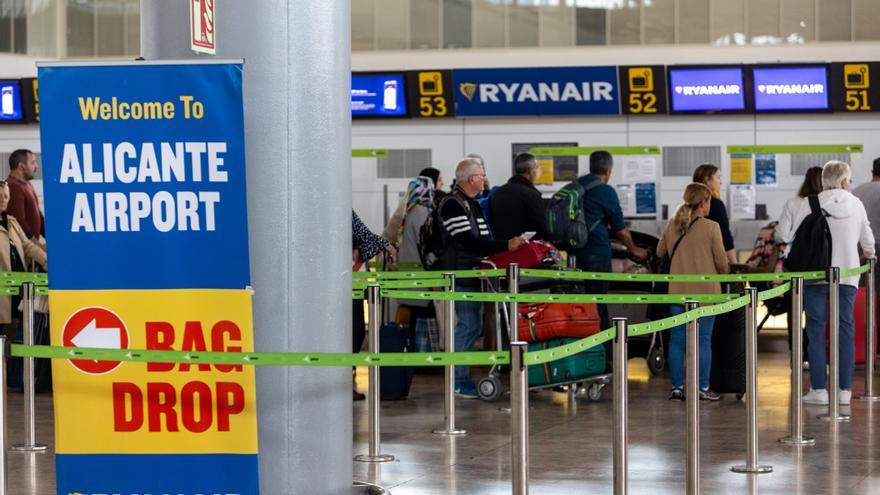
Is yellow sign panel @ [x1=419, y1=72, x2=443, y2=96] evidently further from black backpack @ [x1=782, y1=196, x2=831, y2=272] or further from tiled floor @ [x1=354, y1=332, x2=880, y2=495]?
black backpack @ [x1=782, y1=196, x2=831, y2=272]

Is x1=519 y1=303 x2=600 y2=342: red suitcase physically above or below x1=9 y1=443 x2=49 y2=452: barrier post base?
above

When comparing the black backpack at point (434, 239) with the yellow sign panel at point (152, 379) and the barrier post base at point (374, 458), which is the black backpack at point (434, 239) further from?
the yellow sign panel at point (152, 379)

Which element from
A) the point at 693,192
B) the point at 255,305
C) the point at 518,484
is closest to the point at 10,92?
the point at 693,192

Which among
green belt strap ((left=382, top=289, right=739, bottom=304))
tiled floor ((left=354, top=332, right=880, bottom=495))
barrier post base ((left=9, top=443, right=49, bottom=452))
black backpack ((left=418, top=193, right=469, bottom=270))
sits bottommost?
tiled floor ((left=354, top=332, right=880, bottom=495))

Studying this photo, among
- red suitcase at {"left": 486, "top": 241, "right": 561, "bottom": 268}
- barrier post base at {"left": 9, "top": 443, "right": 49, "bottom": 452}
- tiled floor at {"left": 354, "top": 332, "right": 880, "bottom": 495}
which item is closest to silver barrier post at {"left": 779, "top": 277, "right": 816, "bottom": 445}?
tiled floor at {"left": 354, "top": 332, "right": 880, "bottom": 495}

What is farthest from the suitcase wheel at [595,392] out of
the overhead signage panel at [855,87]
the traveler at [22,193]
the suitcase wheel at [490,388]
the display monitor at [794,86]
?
the overhead signage panel at [855,87]

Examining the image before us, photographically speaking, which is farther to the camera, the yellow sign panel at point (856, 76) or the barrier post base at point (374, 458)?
the yellow sign panel at point (856, 76)

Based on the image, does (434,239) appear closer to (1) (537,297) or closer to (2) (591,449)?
(1) (537,297)

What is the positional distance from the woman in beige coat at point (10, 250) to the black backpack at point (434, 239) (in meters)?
3.10

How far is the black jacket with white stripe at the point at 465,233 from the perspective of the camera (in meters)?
10.3

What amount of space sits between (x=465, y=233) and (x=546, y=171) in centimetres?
499

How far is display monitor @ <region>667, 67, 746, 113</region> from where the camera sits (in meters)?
14.8

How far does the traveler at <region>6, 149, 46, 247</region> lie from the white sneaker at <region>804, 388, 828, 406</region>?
6980 mm

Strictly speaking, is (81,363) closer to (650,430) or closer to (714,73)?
(650,430)
